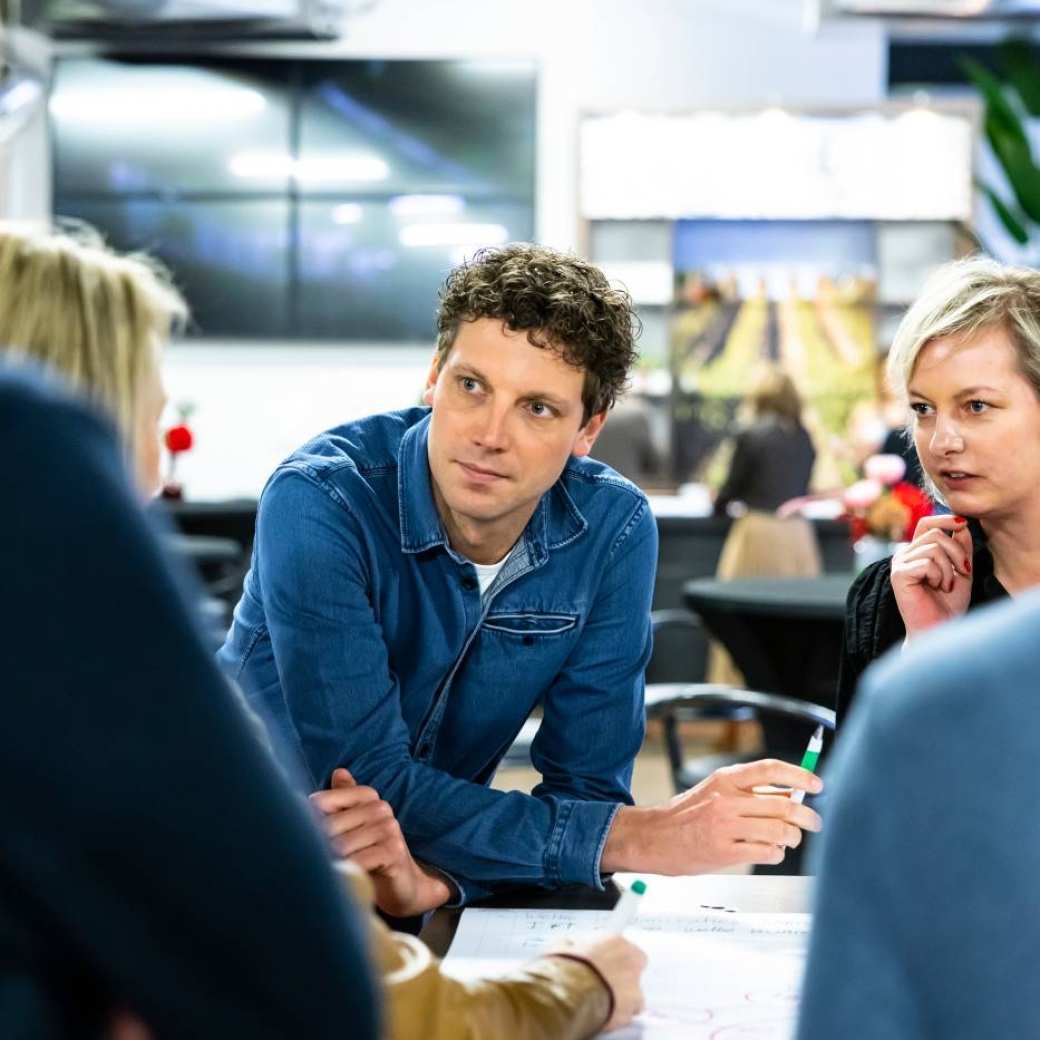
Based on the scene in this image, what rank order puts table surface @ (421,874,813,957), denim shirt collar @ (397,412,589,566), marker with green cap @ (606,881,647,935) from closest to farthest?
1. marker with green cap @ (606,881,647,935)
2. table surface @ (421,874,813,957)
3. denim shirt collar @ (397,412,589,566)

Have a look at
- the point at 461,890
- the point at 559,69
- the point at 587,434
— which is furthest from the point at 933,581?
the point at 559,69

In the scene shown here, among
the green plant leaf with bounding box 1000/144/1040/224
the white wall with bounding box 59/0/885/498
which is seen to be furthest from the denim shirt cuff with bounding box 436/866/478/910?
the white wall with bounding box 59/0/885/498

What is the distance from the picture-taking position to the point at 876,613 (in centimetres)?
199

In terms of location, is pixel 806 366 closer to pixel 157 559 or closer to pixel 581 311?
pixel 581 311

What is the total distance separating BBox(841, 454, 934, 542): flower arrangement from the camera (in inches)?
157

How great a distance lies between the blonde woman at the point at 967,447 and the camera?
1834mm

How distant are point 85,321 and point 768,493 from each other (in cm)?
583

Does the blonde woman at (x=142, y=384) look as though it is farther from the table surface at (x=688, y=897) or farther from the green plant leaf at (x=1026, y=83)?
the green plant leaf at (x=1026, y=83)

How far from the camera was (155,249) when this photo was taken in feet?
29.6

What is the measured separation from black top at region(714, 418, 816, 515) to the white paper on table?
5.28m

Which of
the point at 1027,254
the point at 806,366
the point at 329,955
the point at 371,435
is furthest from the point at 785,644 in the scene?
the point at 1027,254

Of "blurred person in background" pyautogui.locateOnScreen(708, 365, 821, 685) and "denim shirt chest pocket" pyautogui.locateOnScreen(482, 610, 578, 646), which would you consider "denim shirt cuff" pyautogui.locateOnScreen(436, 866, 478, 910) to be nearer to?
"denim shirt chest pocket" pyautogui.locateOnScreen(482, 610, 578, 646)

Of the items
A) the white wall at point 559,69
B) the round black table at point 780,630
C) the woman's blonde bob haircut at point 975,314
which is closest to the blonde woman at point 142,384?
the woman's blonde bob haircut at point 975,314

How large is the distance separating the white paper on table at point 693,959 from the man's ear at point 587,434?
2.11ft
